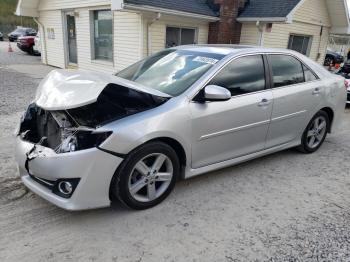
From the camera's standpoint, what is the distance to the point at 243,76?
371 centimetres

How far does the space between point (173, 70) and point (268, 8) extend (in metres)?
8.99

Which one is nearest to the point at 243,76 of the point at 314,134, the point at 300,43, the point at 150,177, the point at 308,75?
the point at 308,75

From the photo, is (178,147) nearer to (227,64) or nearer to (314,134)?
(227,64)

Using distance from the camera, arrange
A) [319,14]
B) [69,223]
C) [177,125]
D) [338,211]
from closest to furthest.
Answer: [69,223], [177,125], [338,211], [319,14]

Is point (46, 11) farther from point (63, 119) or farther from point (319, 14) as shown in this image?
point (63, 119)

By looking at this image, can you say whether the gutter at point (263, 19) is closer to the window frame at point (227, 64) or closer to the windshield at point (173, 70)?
the window frame at point (227, 64)

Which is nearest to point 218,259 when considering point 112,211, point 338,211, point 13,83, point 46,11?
point 112,211

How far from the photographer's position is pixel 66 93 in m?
2.86

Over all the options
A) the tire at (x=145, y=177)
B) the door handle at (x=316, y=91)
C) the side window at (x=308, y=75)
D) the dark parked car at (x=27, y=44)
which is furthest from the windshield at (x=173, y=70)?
the dark parked car at (x=27, y=44)

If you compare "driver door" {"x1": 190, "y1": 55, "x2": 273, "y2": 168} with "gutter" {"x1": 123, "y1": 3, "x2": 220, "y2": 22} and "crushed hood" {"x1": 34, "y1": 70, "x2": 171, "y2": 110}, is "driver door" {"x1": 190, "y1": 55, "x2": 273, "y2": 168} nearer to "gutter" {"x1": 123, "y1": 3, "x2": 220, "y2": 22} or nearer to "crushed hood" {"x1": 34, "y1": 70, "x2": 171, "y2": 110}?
"crushed hood" {"x1": 34, "y1": 70, "x2": 171, "y2": 110}

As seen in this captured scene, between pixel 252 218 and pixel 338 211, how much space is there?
3.26ft

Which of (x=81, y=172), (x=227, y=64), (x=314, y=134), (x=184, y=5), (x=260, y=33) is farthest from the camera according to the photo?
(x=260, y=33)

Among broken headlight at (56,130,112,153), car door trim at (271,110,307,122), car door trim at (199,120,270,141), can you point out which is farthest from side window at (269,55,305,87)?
broken headlight at (56,130,112,153)

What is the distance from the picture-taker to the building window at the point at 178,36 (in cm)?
1091
